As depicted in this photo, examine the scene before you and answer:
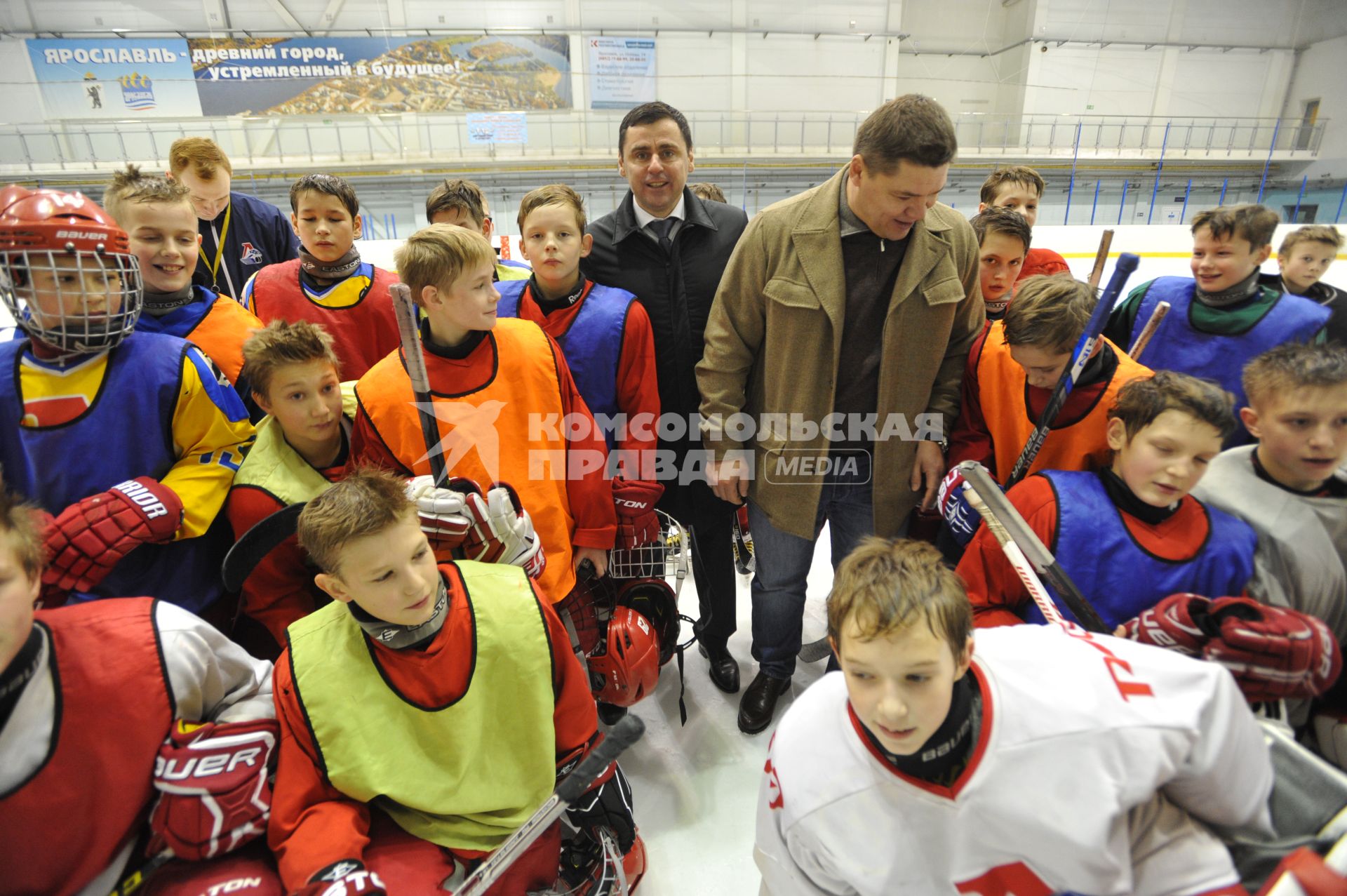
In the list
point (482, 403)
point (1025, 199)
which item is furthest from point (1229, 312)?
point (482, 403)

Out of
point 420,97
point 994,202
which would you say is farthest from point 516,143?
point 994,202

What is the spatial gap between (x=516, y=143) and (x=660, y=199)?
32.1ft

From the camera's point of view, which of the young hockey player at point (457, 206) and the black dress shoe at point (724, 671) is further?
the young hockey player at point (457, 206)

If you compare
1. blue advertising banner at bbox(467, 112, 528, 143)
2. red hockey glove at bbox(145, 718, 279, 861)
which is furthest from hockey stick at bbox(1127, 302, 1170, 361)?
blue advertising banner at bbox(467, 112, 528, 143)

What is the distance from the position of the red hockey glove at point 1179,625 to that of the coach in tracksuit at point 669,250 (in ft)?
4.20

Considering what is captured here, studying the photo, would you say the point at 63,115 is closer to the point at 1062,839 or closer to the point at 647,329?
the point at 647,329

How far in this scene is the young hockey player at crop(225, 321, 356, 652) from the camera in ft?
4.66

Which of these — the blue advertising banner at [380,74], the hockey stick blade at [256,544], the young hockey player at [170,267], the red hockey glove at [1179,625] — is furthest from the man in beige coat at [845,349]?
the blue advertising banner at [380,74]

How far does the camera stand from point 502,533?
4.55ft

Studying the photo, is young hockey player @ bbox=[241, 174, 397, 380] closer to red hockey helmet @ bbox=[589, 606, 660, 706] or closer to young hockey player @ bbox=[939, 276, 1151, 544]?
red hockey helmet @ bbox=[589, 606, 660, 706]

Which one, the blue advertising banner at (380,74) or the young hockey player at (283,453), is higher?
the blue advertising banner at (380,74)

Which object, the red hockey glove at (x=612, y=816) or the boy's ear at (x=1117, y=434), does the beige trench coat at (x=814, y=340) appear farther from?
the red hockey glove at (x=612, y=816)

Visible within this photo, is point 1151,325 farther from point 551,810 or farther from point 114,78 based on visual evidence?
point 114,78

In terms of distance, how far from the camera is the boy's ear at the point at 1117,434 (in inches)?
52.1
